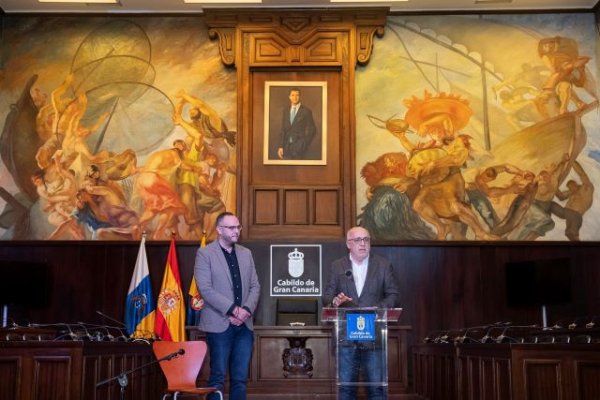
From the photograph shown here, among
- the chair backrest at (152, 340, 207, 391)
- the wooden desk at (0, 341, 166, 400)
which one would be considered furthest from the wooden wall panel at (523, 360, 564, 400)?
the wooden desk at (0, 341, 166, 400)

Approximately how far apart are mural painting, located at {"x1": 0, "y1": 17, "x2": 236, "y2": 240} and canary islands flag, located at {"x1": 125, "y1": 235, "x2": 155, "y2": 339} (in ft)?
1.98

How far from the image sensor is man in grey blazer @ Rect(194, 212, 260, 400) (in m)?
6.21

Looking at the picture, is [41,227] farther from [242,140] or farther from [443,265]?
[443,265]

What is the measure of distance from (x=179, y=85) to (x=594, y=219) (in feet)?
20.2

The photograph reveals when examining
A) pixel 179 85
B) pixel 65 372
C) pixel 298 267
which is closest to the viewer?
pixel 65 372

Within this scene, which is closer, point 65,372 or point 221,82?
point 65,372

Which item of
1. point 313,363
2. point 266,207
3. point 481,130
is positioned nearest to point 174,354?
point 313,363

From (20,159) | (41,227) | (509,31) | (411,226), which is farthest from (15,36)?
(509,31)

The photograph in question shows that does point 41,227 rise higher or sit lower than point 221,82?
lower

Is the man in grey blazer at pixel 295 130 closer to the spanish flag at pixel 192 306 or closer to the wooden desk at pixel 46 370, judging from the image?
the spanish flag at pixel 192 306

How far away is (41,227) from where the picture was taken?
10820 mm

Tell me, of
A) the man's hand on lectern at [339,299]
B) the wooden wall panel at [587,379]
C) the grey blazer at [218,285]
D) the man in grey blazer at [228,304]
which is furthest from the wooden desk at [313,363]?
the wooden wall panel at [587,379]

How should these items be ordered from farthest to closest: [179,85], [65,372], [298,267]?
1. [179,85]
2. [298,267]
3. [65,372]

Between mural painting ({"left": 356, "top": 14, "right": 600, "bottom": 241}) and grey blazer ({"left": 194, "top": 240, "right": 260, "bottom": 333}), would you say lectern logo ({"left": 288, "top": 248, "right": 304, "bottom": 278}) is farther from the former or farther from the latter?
grey blazer ({"left": 194, "top": 240, "right": 260, "bottom": 333})
